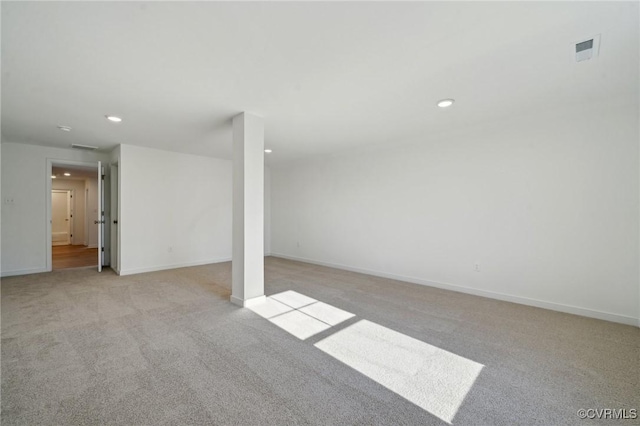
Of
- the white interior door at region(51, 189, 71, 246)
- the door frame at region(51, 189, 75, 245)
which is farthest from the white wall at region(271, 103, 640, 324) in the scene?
the white interior door at region(51, 189, 71, 246)

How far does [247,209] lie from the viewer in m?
3.43

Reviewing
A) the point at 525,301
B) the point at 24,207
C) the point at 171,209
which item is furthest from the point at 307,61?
the point at 24,207

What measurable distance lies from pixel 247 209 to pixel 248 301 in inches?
46.3

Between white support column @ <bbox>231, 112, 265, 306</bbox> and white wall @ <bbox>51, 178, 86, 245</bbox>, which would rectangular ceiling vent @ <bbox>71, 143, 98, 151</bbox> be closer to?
white support column @ <bbox>231, 112, 265, 306</bbox>

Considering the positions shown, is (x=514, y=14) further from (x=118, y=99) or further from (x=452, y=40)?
(x=118, y=99)

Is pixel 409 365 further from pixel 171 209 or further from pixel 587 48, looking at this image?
pixel 171 209

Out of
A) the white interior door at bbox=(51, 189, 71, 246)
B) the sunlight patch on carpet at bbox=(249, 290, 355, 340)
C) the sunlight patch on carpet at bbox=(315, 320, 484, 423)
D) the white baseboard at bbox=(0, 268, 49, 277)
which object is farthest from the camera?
the white interior door at bbox=(51, 189, 71, 246)

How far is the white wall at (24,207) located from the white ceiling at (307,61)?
65.1 inches

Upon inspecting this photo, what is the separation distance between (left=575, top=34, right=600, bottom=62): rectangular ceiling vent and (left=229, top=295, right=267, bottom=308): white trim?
398cm

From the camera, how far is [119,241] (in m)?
5.12

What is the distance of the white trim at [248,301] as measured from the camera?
345 centimetres

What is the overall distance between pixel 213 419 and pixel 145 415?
41 centimetres

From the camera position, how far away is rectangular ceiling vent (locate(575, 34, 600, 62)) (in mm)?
2047

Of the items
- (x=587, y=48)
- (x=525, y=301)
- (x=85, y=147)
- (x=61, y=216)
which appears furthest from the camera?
(x=61, y=216)
